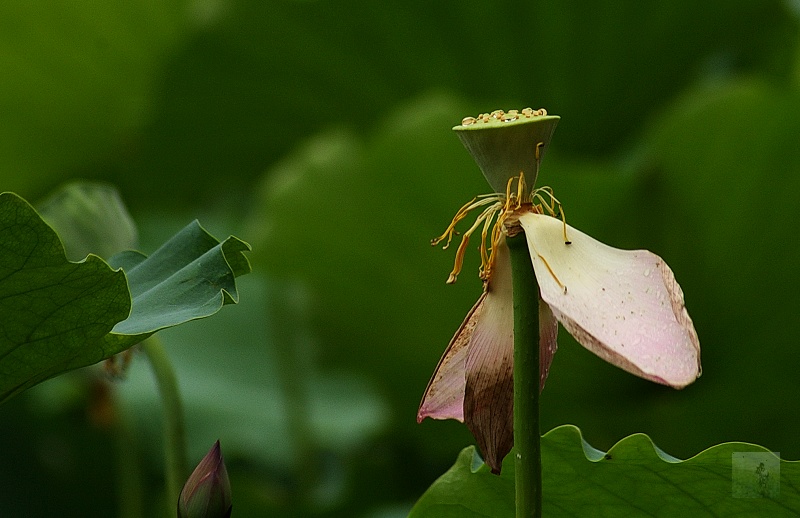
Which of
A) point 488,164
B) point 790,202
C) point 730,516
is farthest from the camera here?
point 790,202

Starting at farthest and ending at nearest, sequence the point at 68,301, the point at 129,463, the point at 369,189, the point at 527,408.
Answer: the point at 129,463 → the point at 369,189 → the point at 68,301 → the point at 527,408

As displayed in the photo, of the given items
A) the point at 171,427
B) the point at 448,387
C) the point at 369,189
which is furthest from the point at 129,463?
the point at 448,387

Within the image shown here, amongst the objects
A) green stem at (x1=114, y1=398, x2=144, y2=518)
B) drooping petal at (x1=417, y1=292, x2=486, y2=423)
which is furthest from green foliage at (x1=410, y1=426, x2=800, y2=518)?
green stem at (x1=114, y1=398, x2=144, y2=518)

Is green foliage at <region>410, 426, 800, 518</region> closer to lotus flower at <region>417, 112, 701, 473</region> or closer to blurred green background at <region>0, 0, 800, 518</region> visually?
lotus flower at <region>417, 112, 701, 473</region>

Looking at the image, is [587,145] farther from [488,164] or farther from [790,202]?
[488,164]

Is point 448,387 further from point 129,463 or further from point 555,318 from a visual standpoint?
point 129,463

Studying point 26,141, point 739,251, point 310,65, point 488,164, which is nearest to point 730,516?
point 488,164
